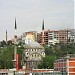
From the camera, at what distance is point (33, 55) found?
1620 inches

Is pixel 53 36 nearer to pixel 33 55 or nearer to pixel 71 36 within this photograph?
pixel 71 36

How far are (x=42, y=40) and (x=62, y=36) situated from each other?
222 cm

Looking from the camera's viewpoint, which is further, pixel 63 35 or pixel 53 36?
pixel 53 36

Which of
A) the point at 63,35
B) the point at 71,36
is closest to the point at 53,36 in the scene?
the point at 63,35

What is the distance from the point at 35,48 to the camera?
139ft

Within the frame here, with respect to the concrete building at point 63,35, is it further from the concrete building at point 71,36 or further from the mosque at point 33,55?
the mosque at point 33,55

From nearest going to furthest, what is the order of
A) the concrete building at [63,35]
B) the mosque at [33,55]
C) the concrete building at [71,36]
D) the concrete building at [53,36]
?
the mosque at [33,55]
the concrete building at [71,36]
the concrete building at [63,35]
the concrete building at [53,36]

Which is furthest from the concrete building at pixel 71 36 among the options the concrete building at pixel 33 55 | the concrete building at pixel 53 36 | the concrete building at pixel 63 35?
the concrete building at pixel 33 55

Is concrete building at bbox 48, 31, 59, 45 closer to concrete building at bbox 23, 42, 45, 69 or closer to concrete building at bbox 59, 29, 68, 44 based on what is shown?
concrete building at bbox 59, 29, 68, 44

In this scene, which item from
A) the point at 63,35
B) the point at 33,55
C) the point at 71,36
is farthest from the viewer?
the point at 63,35

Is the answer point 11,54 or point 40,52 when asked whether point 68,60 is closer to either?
point 11,54

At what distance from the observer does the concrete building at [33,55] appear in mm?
39013

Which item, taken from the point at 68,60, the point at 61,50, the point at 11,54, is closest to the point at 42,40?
the point at 61,50

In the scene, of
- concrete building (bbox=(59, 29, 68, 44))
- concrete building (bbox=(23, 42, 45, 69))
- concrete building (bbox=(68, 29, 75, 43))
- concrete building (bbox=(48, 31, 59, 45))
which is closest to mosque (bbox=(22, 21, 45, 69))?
concrete building (bbox=(23, 42, 45, 69))
